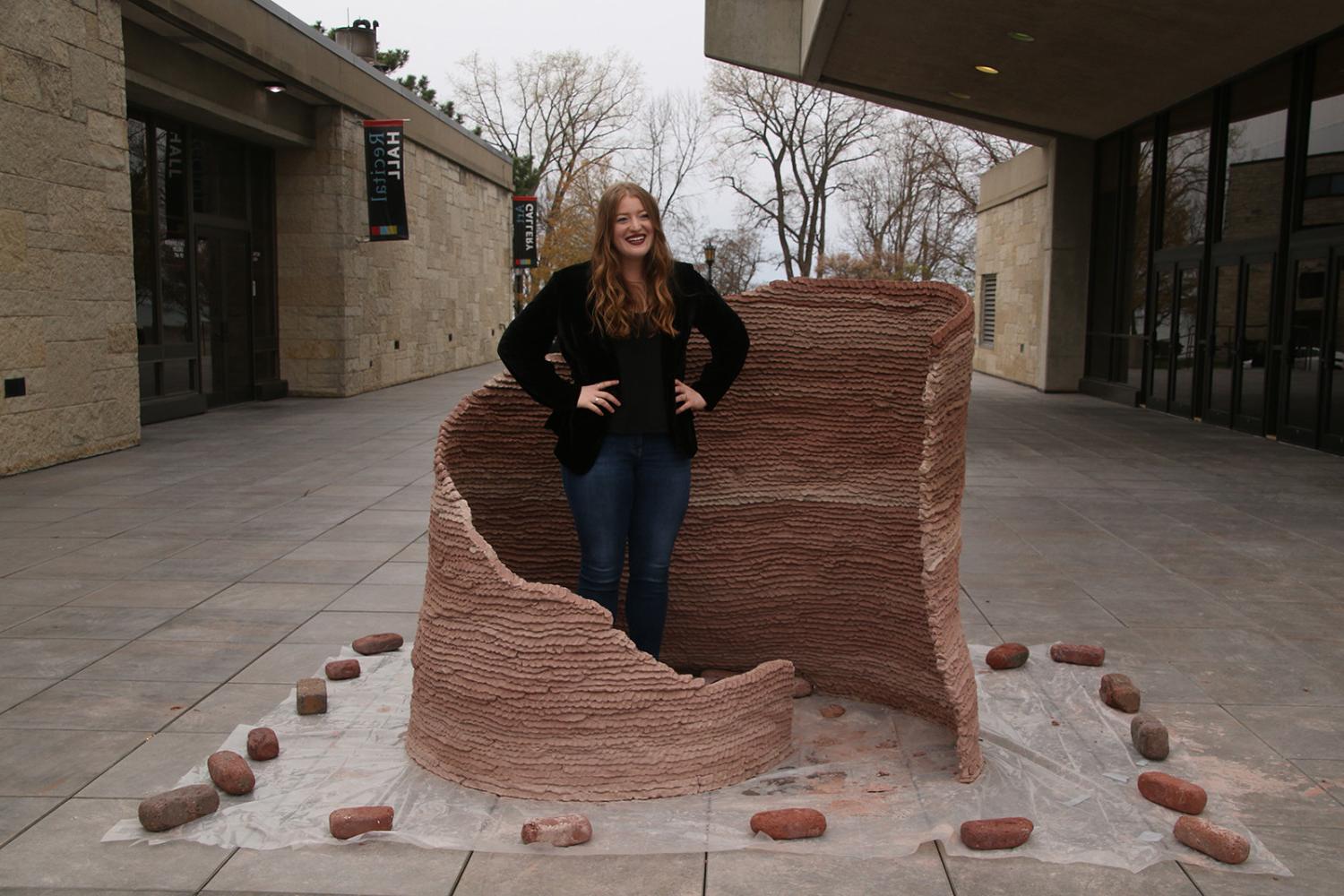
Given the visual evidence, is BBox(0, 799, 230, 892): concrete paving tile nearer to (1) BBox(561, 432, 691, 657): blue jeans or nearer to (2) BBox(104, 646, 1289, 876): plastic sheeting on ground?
(2) BBox(104, 646, 1289, 876): plastic sheeting on ground

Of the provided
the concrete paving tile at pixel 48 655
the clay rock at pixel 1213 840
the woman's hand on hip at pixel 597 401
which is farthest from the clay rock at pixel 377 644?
the clay rock at pixel 1213 840

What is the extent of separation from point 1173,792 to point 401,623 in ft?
10.4

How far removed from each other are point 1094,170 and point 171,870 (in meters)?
18.9

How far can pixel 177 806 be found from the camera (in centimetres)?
304

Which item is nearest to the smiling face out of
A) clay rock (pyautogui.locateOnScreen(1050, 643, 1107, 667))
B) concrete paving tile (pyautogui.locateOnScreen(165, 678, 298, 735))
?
concrete paving tile (pyautogui.locateOnScreen(165, 678, 298, 735))

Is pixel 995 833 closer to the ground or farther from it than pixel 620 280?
closer to the ground

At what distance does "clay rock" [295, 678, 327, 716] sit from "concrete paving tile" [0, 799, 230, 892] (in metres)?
0.78

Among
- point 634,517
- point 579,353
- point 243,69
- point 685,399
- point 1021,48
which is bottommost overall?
point 634,517

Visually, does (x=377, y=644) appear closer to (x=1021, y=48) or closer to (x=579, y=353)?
(x=579, y=353)

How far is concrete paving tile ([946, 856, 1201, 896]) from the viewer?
8.95 feet

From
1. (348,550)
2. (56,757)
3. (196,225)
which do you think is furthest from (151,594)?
(196,225)

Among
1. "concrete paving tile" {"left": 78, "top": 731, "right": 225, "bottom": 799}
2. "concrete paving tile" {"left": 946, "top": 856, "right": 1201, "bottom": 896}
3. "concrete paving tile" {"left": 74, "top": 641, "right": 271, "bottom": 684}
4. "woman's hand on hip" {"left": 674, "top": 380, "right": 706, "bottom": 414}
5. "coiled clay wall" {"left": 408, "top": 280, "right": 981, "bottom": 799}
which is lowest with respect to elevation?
"concrete paving tile" {"left": 74, "top": 641, "right": 271, "bottom": 684}

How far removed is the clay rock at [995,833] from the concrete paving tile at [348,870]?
1.26 m

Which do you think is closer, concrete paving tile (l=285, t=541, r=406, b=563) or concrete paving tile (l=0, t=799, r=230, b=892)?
concrete paving tile (l=0, t=799, r=230, b=892)
